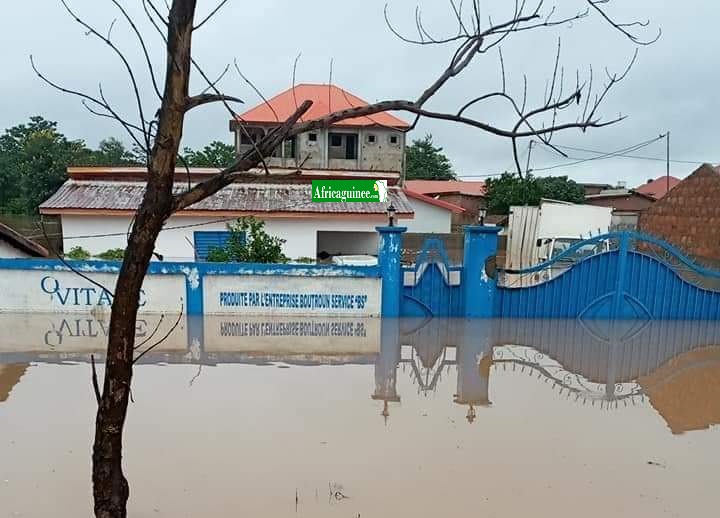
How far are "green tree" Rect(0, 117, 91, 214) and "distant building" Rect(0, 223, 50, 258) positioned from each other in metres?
14.9

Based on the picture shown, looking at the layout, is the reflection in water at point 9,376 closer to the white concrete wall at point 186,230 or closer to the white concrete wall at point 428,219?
the white concrete wall at point 186,230

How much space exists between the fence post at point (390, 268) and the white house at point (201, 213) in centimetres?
505

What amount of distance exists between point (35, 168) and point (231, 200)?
1668cm

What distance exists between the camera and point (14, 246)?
12016mm

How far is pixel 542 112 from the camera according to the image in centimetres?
214

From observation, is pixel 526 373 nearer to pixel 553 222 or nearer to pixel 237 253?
pixel 237 253

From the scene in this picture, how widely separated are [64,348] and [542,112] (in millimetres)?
7619

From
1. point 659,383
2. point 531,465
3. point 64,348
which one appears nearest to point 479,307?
point 659,383

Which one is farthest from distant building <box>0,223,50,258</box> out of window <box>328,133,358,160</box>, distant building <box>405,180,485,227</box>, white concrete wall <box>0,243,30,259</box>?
distant building <box>405,180,485,227</box>

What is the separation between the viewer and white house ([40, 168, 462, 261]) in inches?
567

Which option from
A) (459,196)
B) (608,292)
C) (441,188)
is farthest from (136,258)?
(441,188)

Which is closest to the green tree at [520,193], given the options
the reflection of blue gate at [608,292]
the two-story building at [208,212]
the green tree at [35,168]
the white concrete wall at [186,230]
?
the two-story building at [208,212]

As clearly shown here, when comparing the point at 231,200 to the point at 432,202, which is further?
the point at 432,202

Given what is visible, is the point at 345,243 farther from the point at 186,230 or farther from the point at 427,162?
the point at 427,162
